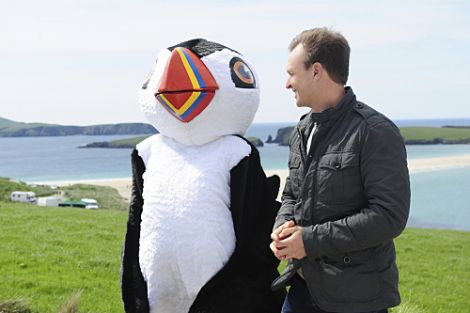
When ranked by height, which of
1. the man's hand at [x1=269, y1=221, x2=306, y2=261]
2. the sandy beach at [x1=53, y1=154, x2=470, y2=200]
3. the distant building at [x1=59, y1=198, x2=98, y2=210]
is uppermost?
the man's hand at [x1=269, y1=221, x2=306, y2=261]

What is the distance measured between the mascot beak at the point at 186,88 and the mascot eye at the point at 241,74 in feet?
0.43

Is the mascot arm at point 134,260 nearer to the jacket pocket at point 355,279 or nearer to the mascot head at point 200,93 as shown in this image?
the mascot head at point 200,93

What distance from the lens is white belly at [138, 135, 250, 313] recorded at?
3262mm

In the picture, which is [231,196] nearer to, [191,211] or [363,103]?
[191,211]

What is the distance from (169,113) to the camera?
339 cm

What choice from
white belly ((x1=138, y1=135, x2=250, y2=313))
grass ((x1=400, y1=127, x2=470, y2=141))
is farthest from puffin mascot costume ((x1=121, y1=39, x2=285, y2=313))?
grass ((x1=400, y1=127, x2=470, y2=141))

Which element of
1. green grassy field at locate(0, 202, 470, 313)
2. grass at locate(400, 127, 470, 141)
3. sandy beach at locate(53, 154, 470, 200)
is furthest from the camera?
grass at locate(400, 127, 470, 141)

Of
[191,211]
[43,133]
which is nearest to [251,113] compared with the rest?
[191,211]

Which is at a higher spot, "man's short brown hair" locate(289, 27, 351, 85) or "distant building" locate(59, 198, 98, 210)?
"man's short brown hair" locate(289, 27, 351, 85)

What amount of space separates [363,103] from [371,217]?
487 mm

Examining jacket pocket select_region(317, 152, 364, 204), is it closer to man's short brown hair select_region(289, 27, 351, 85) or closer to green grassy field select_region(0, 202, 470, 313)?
man's short brown hair select_region(289, 27, 351, 85)

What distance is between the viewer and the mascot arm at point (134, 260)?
11.2ft

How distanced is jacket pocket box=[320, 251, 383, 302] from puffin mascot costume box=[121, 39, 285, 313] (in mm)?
949

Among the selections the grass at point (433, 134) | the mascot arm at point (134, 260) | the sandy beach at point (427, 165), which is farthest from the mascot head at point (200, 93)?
the grass at point (433, 134)
